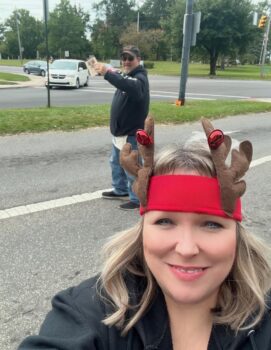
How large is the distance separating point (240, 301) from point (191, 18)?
497 inches

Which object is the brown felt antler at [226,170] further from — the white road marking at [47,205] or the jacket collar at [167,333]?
the white road marking at [47,205]

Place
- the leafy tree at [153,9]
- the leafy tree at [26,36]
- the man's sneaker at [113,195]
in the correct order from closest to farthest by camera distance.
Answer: the man's sneaker at [113,195] < the leafy tree at [26,36] < the leafy tree at [153,9]

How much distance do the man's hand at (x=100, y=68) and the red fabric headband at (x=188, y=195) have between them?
3651 mm

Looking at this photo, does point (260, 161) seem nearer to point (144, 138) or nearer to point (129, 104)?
point (129, 104)

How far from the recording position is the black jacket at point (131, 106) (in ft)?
15.9

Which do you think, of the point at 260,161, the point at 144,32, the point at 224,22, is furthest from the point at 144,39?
the point at 260,161

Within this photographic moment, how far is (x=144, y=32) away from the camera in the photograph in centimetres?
7169

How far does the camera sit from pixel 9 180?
19.0ft

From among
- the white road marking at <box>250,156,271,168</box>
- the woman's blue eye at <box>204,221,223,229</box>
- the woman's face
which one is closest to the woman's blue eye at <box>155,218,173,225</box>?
the woman's face

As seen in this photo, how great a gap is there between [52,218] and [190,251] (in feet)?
10.9

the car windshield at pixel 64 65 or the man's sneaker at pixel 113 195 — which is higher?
the man's sneaker at pixel 113 195

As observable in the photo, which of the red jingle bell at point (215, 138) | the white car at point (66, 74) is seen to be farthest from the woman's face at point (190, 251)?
the white car at point (66, 74)

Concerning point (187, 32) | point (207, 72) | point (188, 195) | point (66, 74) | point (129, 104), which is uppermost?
point (187, 32)

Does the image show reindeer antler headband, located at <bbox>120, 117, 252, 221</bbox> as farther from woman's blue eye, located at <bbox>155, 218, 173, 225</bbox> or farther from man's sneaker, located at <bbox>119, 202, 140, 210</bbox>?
man's sneaker, located at <bbox>119, 202, 140, 210</bbox>
